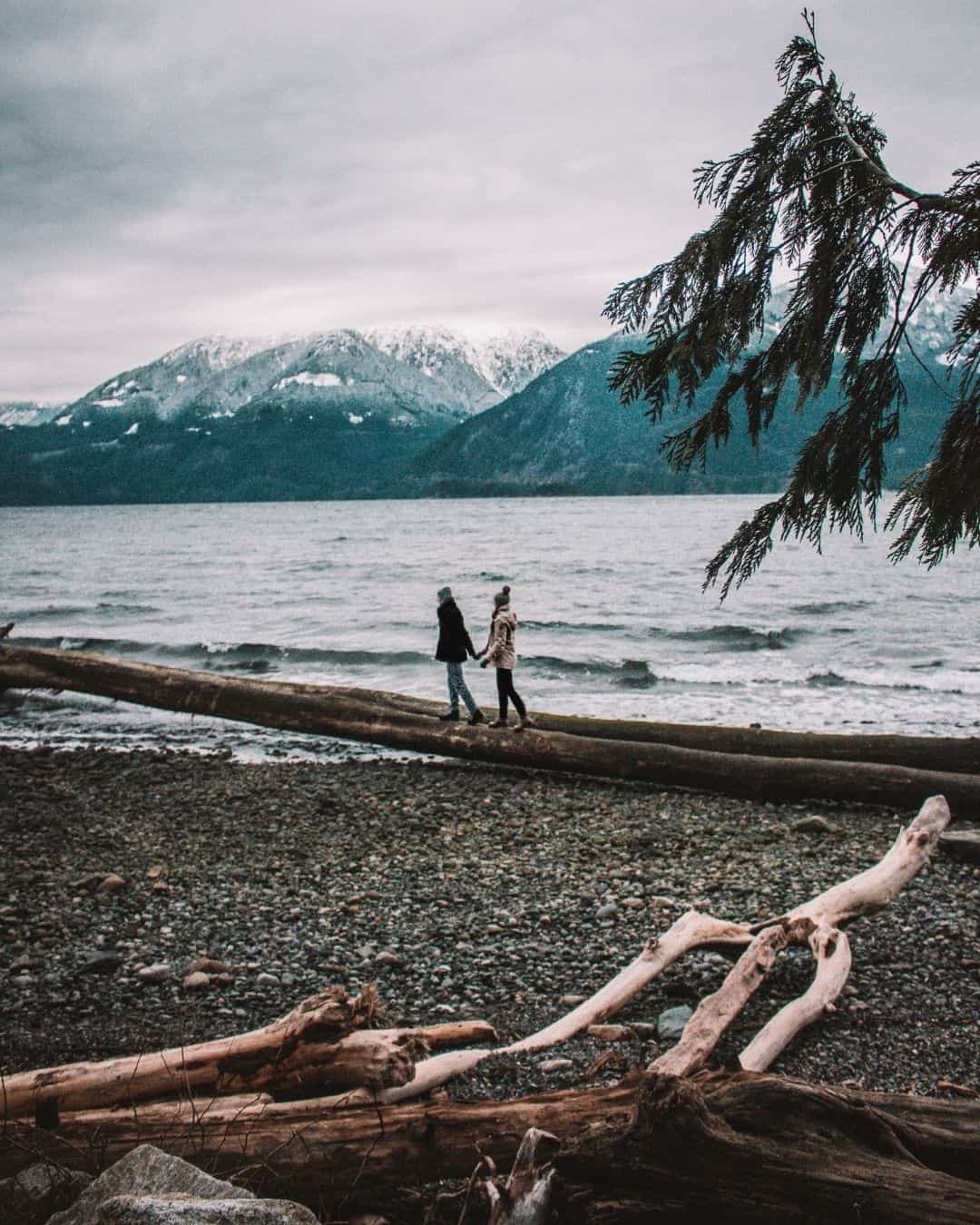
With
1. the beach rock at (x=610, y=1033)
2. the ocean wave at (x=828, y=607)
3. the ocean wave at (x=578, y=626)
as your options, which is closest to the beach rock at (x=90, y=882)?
the beach rock at (x=610, y=1033)

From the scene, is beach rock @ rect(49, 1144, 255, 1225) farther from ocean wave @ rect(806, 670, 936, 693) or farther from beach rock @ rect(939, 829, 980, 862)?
ocean wave @ rect(806, 670, 936, 693)

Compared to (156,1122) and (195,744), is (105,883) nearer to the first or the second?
(156,1122)

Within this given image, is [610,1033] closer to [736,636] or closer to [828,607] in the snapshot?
[736,636]

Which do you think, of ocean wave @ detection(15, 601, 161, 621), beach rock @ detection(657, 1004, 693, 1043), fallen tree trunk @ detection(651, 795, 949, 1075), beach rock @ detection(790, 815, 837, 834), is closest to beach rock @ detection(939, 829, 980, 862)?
fallen tree trunk @ detection(651, 795, 949, 1075)

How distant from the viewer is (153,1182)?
9.34ft

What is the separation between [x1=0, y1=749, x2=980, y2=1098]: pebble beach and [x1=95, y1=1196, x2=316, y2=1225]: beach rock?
7.28 feet

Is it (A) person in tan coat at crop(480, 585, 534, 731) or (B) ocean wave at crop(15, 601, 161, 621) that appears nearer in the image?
(A) person in tan coat at crop(480, 585, 534, 731)

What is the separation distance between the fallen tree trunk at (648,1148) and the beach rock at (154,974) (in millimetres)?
2872

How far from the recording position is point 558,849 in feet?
29.8

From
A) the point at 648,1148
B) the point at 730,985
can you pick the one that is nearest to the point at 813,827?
the point at 730,985

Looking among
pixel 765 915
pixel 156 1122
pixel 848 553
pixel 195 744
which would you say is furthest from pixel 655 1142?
pixel 848 553

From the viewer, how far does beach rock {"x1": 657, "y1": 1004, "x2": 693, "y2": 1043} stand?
17.8 ft

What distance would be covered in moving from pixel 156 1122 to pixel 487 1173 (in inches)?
49.1

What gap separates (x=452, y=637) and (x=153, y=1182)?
10.1 meters
